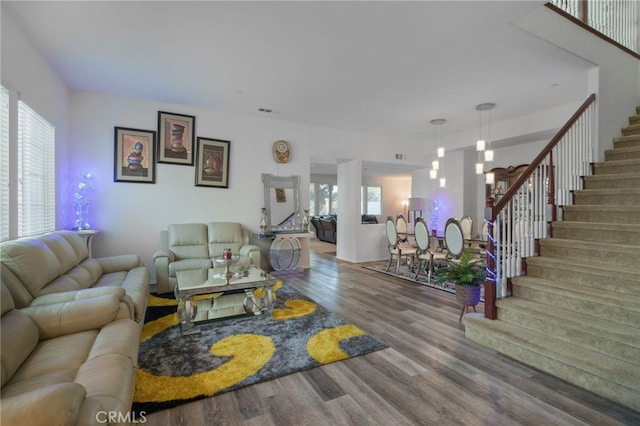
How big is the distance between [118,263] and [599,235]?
5503 millimetres

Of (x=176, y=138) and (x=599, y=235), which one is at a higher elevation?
(x=176, y=138)

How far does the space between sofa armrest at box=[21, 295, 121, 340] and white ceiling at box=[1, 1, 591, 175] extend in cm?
245

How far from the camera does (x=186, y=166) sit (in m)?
5.16

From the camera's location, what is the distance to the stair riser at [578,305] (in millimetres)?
2301

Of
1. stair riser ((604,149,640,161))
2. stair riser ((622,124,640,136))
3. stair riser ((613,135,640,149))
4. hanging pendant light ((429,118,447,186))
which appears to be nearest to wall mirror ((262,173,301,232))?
hanging pendant light ((429,118,447,186))

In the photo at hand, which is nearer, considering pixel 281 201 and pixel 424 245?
pixel 424 245

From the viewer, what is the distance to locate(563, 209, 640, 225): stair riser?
3.09m

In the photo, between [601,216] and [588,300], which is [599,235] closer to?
[601,216]

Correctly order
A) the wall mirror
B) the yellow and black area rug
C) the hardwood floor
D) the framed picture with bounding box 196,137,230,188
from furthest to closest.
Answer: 1. the wall mirror
2. the framed picture with bounding box 196,137,230,188
3. the yellow and black area rug
4. the hardwood floor

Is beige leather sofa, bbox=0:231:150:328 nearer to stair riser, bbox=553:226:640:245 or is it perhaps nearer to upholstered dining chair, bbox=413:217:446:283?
upholstered dining chair, bbox=413:217:446:283

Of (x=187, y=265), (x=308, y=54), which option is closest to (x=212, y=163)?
(x=187, y=265)

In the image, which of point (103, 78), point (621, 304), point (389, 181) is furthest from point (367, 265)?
point (389, 181)

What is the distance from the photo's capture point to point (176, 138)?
5.05 meters

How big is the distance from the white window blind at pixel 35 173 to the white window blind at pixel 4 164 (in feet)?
1.04
